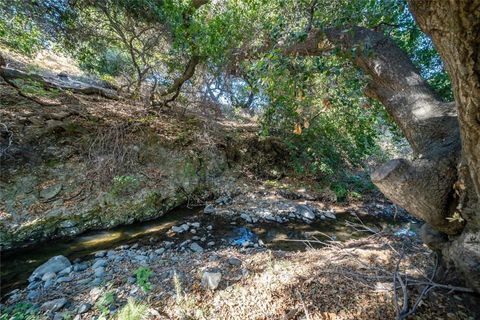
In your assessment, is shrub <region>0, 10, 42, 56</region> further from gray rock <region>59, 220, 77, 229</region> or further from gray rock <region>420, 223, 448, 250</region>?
gray rock <region>420, 223, 448, 250</region>

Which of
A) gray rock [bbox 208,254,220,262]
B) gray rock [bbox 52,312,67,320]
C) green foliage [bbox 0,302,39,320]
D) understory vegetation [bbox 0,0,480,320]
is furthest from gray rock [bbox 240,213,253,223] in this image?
green foliage [bbox 0,302,39,320]


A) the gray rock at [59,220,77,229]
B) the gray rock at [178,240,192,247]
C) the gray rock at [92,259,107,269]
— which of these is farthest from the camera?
the gray rock at [59,220,77,229]

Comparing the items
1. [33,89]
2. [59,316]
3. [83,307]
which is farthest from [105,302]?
[33,89]

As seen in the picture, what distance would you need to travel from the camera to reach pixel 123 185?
4438 mm

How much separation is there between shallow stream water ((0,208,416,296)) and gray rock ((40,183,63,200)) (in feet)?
3.05

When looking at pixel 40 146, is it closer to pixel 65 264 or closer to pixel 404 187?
pixel 65 264

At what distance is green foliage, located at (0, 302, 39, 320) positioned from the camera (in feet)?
6.17

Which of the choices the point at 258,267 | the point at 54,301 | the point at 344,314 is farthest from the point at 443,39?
the point at 54,301

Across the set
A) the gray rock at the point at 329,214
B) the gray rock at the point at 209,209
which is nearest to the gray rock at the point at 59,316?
the gray rock at the point at 209,209

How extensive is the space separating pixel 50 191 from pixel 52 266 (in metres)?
1.80

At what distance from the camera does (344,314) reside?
1630mm

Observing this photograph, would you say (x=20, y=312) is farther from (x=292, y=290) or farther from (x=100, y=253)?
(x=292, y=290)

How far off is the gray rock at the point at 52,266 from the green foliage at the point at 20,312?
20.8 inches

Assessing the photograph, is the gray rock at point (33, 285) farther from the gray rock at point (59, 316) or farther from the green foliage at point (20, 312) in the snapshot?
the gray rock at point (59, 316)
